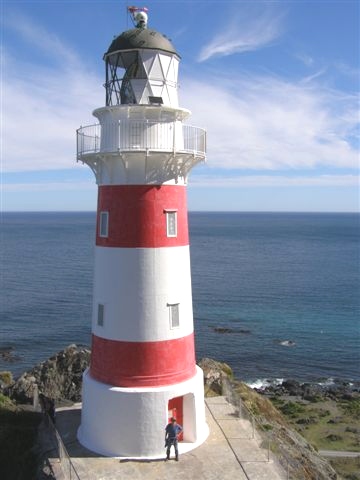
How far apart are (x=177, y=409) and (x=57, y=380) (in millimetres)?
9431

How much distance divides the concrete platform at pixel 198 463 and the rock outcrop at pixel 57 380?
17.7ft

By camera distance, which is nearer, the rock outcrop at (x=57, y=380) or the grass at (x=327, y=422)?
the rock outcrop at (x=57, y=380)

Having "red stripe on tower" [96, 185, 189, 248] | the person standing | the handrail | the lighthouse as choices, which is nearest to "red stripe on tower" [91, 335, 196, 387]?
the lighthouse

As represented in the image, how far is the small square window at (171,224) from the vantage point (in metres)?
→ 13.3

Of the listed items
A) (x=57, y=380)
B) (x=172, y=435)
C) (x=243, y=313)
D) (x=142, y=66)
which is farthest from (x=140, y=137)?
(x=243, y=313)

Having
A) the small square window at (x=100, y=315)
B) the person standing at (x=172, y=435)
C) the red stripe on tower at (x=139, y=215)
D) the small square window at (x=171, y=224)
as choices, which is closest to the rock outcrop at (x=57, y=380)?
the small square window at (x=100, y=315)

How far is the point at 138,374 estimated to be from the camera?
Answer: 1322 cm

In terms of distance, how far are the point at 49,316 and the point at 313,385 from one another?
23.5 m

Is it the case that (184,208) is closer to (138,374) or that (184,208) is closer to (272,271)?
(138,374)

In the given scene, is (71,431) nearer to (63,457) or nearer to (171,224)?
(63,457)

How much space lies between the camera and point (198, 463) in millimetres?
12969

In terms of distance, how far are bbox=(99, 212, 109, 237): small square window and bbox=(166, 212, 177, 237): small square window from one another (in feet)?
5.02

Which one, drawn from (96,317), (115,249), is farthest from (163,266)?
(96,317)

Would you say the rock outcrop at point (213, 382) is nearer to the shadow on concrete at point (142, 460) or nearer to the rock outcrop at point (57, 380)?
the rock outcrop at point (57, 380)
